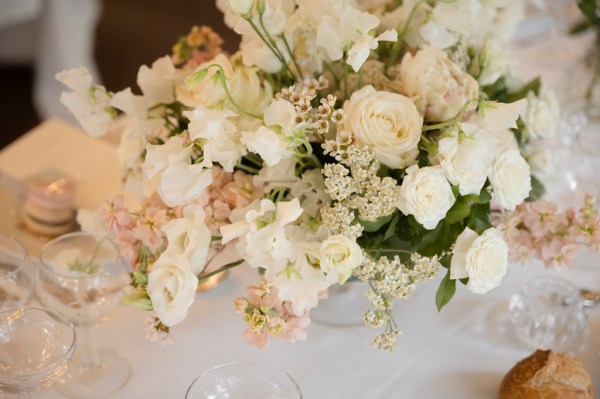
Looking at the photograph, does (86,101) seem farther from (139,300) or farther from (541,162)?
(541,162)

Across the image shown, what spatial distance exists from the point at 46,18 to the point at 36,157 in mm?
1582

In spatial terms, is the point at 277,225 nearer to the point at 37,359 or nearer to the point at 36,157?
the point at 37,359

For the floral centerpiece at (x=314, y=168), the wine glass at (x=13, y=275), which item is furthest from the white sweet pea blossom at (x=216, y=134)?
the wine glass at (x=13, y=275)

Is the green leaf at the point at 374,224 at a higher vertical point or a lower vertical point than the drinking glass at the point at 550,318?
higher

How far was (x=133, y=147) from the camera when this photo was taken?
1.12 metres

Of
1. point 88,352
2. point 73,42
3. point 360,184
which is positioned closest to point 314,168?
point 360,184

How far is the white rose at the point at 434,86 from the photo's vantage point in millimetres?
964

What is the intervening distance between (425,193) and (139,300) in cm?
36

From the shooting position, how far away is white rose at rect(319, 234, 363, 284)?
2.67 feet

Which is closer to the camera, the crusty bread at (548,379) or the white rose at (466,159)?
the white rose at (466,159)

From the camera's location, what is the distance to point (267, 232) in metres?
0.80

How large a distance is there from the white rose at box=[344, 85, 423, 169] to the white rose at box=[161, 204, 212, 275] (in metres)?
0.22

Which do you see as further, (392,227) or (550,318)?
(550,318)

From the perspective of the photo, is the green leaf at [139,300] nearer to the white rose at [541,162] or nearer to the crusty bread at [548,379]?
the crusty bread at [548,379]
